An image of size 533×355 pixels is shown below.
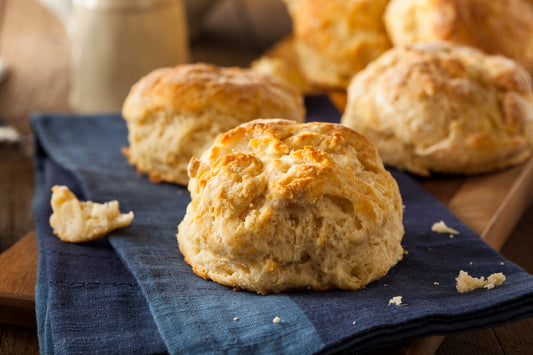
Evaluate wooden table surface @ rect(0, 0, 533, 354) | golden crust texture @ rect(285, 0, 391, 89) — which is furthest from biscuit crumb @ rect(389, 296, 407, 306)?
golden crust texture @ rect(285, 0, 391, 89)

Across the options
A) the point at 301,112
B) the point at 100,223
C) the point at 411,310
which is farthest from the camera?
the point at 301,112

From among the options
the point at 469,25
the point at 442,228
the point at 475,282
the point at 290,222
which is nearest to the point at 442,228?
the point at 442,228

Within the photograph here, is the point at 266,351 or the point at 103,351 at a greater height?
the point at 266,351

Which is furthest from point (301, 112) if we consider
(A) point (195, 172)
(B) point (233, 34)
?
(B) point (233, 34)

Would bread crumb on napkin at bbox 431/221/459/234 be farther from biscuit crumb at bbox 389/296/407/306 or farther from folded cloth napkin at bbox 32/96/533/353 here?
biscuit crumb at bbox 389/296/407/306

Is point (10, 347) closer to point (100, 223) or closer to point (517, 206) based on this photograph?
point (100, 223)
